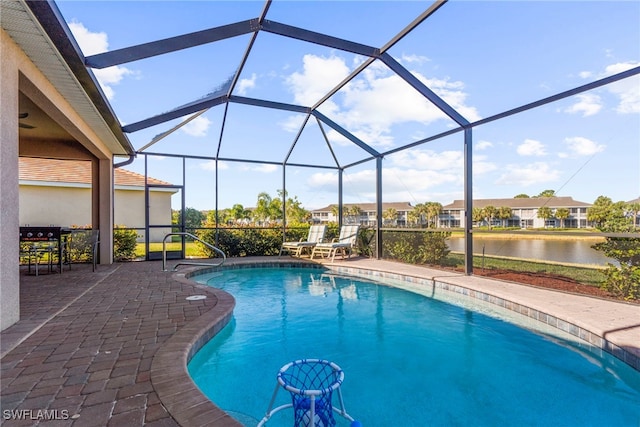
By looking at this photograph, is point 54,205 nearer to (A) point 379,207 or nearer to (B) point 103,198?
(B) point 103,198

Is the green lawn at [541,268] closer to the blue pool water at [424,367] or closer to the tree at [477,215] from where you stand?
the tree at [477,215]

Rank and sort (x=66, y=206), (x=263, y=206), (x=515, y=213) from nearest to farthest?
(x=515, y=213), (x=66, y=206), (x=263, y=206)

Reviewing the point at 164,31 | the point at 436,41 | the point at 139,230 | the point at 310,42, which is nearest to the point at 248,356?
the point at 164,31

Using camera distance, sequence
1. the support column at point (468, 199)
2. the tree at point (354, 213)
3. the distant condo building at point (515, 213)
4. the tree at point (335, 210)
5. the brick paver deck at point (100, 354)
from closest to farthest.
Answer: the brick paver deck at point (100, 354)
the distant condo building at point (515, 213)
the support column at point (468, 199)
the tree at point (335, 210)
the tree at point (354, 213)

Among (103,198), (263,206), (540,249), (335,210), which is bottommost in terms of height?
(540,249)

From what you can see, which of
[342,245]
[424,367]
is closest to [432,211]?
[342,245]

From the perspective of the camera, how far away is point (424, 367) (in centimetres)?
335

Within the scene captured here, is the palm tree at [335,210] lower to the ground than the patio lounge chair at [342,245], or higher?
higher

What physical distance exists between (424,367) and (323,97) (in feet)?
19.3

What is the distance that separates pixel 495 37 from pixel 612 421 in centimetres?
513

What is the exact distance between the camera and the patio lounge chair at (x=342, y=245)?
A: 9206 mm

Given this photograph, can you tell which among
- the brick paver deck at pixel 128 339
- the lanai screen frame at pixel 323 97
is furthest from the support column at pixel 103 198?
the brick paver deck at pixel 128 339

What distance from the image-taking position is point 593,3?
441 cm

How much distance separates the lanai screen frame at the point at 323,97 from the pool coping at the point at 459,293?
1.18 meters
